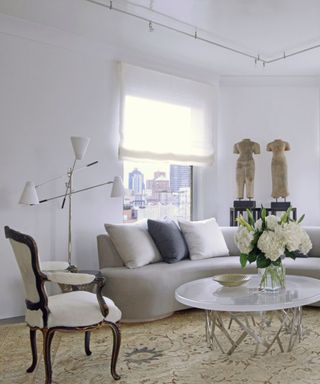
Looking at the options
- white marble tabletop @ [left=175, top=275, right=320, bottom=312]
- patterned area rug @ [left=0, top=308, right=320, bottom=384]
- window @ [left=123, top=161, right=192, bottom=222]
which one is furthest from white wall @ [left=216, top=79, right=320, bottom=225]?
white marble tabletop @ [left=175, top=275, right=320, bottom=312]

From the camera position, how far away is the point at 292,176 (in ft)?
18.7

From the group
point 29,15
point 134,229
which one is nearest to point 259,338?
point 134,229

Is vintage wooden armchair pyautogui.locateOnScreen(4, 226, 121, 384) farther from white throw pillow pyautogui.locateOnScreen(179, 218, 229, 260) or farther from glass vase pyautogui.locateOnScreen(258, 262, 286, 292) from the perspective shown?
white throw pillow pyautogui.locateOnScreen(179, 218, 229, 260)

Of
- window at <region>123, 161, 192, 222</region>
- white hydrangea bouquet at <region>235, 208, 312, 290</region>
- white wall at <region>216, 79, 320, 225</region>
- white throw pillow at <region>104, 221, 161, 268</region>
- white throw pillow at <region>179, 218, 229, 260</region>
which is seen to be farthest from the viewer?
white wall at <region>216, 79, 320, 225</region>

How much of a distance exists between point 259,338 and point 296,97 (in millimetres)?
3832

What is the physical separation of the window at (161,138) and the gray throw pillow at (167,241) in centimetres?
74

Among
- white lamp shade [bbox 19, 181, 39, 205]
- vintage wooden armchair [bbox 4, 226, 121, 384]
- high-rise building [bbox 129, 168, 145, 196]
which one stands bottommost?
vintage wooden armchair [bbox 4, 226, 121, 384]

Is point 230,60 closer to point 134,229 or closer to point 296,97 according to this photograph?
point 296,97

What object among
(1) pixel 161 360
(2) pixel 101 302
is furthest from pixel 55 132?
(1) pixel 161 360

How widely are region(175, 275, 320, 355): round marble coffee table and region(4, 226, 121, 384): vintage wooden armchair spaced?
564mm

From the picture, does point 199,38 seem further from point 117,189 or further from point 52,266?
point 52,266

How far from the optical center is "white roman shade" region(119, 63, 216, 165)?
475 centimetres

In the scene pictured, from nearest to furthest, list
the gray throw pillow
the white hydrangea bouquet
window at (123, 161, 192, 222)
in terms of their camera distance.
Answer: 1. the white hydrangea bouquet
2. the gray throw pillow
3. window at (123, 161, 192, 222)

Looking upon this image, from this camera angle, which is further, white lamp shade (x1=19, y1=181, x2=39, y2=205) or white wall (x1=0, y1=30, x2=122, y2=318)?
white wall (x1=0, y1=30, x2=122, y2=318)
